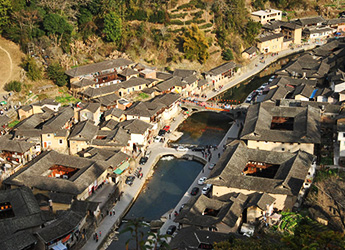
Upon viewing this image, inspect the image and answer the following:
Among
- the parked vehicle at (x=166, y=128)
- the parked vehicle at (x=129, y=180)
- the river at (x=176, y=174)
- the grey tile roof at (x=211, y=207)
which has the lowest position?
the river at (x=176, y=174)

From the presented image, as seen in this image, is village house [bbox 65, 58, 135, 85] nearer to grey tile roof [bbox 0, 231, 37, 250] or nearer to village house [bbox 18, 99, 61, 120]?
village house [bbox 18, 99, 61, 120]

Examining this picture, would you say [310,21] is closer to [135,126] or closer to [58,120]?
[135,126]

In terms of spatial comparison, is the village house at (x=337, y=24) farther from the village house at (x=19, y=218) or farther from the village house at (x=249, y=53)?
the village house at (x=19, y=218)

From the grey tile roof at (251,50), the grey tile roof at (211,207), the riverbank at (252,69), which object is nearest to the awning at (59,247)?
the grey tile roof at (211,207)

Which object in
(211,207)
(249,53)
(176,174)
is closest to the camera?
(211,207)

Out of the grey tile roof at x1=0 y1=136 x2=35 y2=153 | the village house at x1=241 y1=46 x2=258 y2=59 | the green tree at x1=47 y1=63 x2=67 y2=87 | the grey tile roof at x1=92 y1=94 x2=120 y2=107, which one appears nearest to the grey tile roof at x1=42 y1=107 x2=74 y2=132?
the grey tile roof at x1=0 y1=136 x2=35 y2=153

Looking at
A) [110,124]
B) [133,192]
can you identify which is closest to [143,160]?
[133,192]
